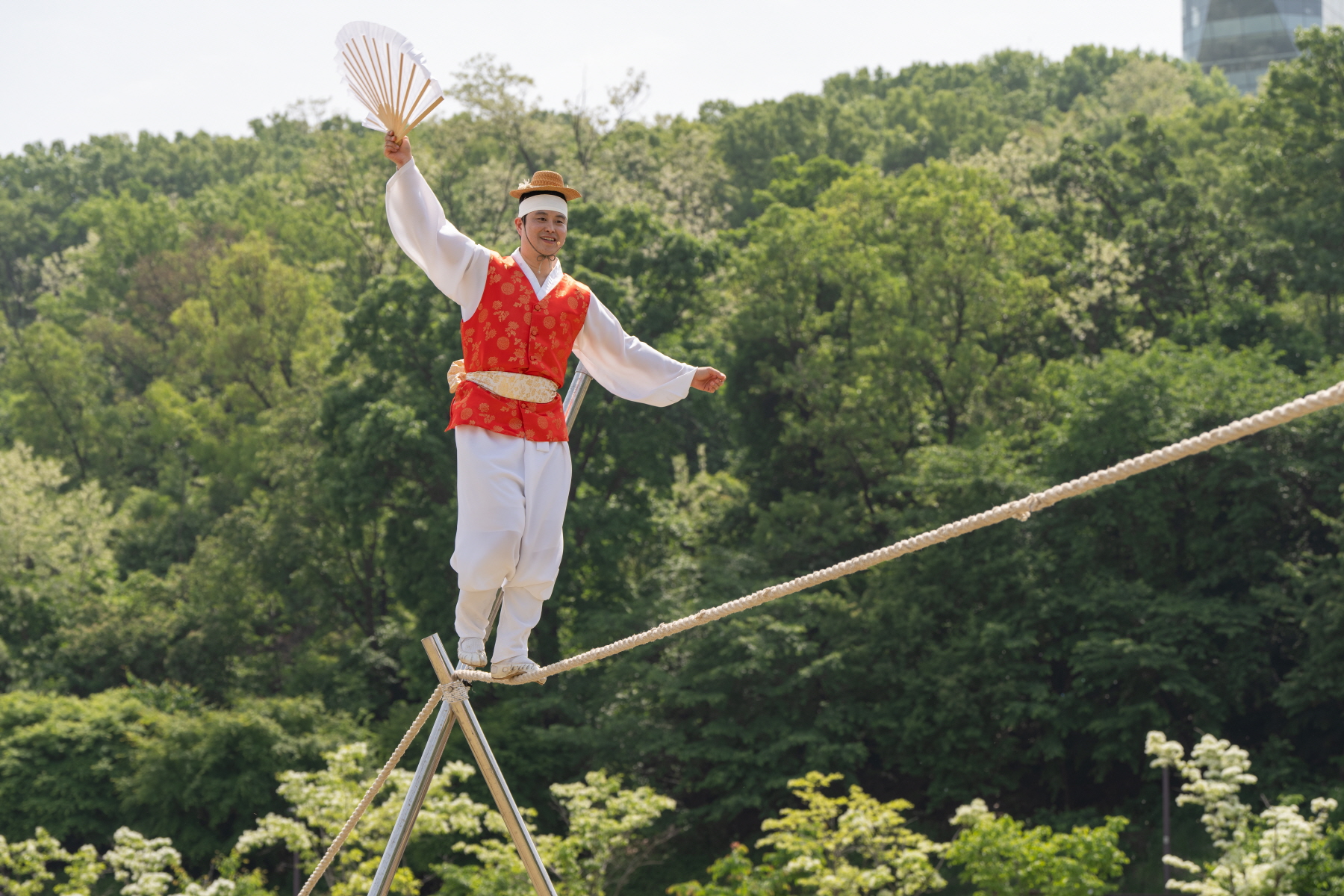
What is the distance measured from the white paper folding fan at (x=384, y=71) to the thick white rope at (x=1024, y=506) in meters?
1.44

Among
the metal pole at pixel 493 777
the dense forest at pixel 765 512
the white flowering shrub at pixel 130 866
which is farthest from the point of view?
the dense forest at pixel 765 512

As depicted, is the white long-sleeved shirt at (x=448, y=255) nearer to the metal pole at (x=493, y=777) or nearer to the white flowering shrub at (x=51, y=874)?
the metal pole at (x=493, y=777)

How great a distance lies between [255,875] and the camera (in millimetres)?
14836

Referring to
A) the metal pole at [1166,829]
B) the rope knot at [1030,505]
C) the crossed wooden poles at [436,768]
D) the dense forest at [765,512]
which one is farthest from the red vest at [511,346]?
the metal pole at [1166,829]

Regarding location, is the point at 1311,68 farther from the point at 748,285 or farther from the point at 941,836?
the point at 941,836

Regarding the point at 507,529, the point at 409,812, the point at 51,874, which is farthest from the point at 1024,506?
the point at 51,874

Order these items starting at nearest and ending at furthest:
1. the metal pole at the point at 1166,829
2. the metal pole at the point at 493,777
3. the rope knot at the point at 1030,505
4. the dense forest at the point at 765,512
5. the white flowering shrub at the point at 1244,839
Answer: the rope knot at the point at 1030,505 → the metal pole at the point at 493,777 → the white flowering shrub at the point at 1244,839 → the metal pole at the point at 1166,829 → the dense forest at the point at 765,512

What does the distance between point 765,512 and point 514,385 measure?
59.6 feet

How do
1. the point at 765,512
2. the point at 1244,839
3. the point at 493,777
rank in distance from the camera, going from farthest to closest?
the point at 765,512 → the point at 1244,839 → the point at 493,777

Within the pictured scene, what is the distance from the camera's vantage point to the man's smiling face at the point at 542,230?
3.69m

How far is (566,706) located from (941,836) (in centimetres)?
564

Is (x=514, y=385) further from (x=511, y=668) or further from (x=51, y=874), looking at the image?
(x=51, y=874)

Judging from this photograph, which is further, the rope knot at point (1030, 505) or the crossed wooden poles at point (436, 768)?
the crossed wooden poles at point (436, 768)

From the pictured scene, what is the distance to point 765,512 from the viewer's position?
21688 mm
